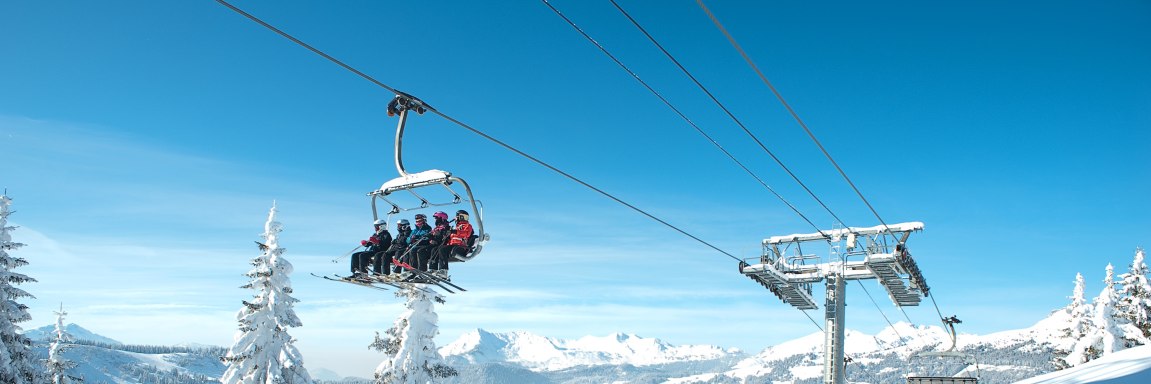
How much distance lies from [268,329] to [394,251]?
16083mm

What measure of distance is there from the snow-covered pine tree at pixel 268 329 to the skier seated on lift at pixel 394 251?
51.1ft

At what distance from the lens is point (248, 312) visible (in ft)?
91.8

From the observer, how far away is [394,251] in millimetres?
14727

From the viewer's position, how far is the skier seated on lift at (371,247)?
49.3 feet

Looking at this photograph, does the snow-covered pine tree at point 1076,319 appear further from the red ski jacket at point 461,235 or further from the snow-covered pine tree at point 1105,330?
the red ski jacket at point 461,235

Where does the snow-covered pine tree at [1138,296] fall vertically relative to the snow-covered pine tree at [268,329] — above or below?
above

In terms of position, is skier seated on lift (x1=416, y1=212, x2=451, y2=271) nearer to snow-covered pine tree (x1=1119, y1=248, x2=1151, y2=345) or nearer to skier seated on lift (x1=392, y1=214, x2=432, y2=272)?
skier seated on lift (x1=392, y1=214, x2=432, y2=272)

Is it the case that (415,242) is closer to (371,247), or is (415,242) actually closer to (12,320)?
(371,247)

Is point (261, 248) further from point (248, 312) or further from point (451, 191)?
point (451, 191)

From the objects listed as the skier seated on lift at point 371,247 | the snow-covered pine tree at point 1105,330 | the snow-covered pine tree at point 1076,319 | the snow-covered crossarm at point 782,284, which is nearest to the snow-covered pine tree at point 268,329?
the skier seated on lift at point 371,247

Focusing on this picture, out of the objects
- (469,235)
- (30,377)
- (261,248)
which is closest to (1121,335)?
(469,235)

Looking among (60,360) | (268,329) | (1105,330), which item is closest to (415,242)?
(268,329)

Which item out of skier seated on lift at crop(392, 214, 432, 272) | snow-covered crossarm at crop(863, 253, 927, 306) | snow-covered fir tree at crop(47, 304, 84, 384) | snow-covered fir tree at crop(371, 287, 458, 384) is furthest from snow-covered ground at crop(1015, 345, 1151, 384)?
snow-covered fir tree at crop(47, 304, 84, 384)

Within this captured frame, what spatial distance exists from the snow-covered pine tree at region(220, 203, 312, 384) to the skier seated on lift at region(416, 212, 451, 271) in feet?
54.7
